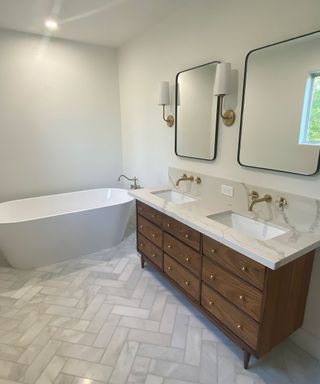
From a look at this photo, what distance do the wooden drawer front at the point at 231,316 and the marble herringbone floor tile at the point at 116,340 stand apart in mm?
263

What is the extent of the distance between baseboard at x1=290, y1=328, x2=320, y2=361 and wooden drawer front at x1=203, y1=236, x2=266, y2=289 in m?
0.74

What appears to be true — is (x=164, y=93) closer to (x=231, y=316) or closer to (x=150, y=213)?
(x=150, y=213)

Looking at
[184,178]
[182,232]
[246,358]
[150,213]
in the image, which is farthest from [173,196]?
[246,358]

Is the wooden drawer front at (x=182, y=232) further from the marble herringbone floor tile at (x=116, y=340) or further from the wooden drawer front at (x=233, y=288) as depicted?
the marble herringbone floor tile at (x=116, y=340)

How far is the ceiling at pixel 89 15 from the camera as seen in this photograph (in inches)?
83.7

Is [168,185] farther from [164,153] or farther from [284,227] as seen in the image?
[284,227]

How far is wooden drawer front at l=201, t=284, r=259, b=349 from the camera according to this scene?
4.63ft

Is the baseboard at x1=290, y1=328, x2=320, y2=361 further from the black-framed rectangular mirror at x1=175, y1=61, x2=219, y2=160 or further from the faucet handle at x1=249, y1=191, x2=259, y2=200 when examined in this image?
the black-framed rectangular mirror at x1=175, y1=61, x2=219, y2=160

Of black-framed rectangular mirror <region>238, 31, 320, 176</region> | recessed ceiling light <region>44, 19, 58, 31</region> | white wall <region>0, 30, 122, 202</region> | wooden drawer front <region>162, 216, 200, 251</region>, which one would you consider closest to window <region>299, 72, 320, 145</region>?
black-framed rectangular mirror <region>238, 31, 320, 176</region>

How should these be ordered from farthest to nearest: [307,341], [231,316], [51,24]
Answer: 1. [51,24]
2. [307,341]
3. [231,316]

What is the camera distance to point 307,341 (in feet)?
5.45

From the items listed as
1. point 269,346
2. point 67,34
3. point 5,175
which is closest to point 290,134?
point 269,346

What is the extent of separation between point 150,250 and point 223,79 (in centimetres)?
161

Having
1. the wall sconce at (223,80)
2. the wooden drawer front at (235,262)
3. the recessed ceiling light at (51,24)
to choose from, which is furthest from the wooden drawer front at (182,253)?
the recessed ceiling light at (51,24)
